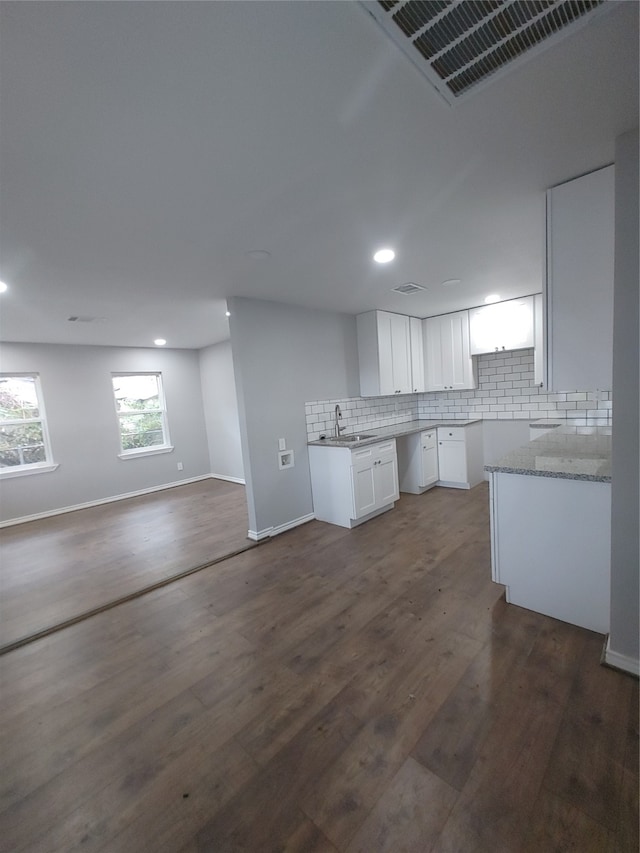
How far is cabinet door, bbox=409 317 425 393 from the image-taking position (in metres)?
5.12

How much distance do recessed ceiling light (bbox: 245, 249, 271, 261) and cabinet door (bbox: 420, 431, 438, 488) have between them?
3.21 meters

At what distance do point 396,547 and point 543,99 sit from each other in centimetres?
307

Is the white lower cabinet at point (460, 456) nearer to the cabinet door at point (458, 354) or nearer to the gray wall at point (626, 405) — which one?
the cabinet door at point (458, 354)

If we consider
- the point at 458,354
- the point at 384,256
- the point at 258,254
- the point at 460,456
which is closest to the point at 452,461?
the point at 460,456

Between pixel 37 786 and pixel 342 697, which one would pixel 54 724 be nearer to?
pixel 37 786

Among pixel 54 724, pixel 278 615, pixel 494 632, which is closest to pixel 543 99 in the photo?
pixel 494 632

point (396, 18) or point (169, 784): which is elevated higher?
point (396, 18)

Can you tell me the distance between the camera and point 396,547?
327 centimetres

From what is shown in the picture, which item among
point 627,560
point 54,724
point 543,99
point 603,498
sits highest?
point 543,99

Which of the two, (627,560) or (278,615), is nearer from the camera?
(627,560)

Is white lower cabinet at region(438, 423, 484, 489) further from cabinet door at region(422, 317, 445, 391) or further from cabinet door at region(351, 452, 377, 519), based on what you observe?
cabinet door at region(351, 452, 377, 519)

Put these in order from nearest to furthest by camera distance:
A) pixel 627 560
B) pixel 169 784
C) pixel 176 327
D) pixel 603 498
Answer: pixel 169 784
pixel 627 560
pixel 603 498
pixel 176 327

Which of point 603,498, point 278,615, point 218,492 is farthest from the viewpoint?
point 218,492

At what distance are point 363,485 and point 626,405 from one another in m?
2.58
